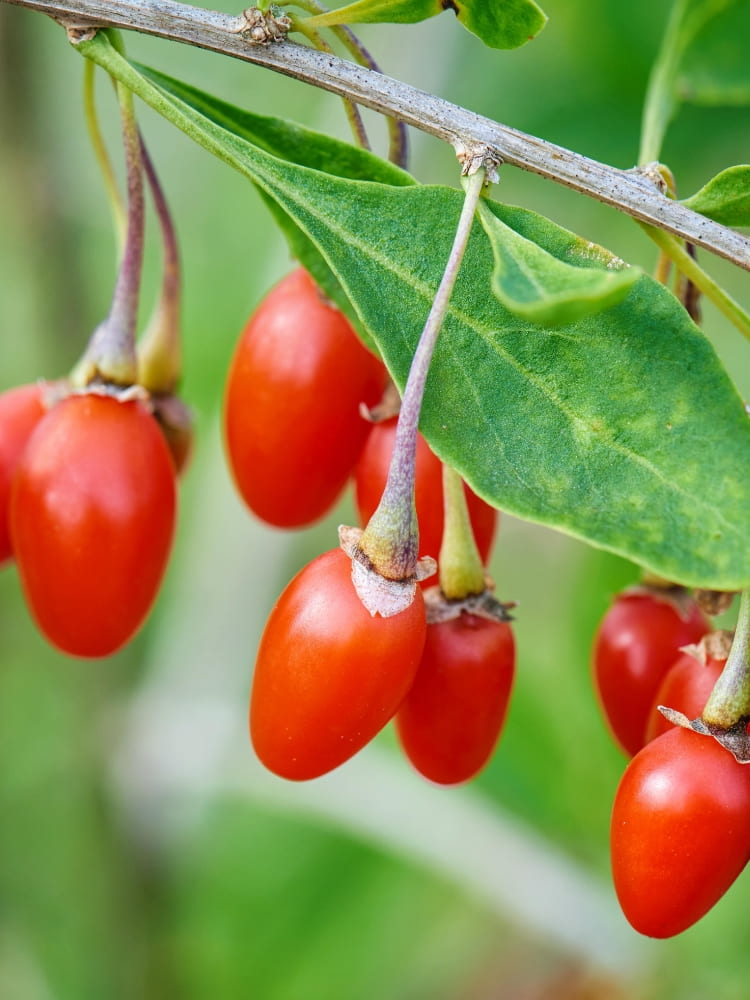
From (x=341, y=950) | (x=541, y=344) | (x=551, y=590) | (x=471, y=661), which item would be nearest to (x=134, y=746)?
(x=341, y=950)

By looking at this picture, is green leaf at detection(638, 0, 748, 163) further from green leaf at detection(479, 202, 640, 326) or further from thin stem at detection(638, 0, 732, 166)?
green leaf at detection(479, 202, 640, 326)

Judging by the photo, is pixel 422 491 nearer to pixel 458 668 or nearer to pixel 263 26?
pixel 458 668

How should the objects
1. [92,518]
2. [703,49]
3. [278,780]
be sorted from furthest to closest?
[278,780] → [703,49] → [92,518]

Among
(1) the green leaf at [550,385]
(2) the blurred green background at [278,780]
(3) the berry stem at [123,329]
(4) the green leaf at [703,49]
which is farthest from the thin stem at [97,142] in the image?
(2) the blurred green background at [278,780]

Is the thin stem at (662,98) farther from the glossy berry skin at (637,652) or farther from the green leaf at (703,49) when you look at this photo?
the glossy berry skin at (637,652)

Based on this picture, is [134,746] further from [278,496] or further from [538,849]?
[278,496]

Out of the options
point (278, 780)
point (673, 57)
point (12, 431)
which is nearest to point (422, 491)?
point (12, 431)
